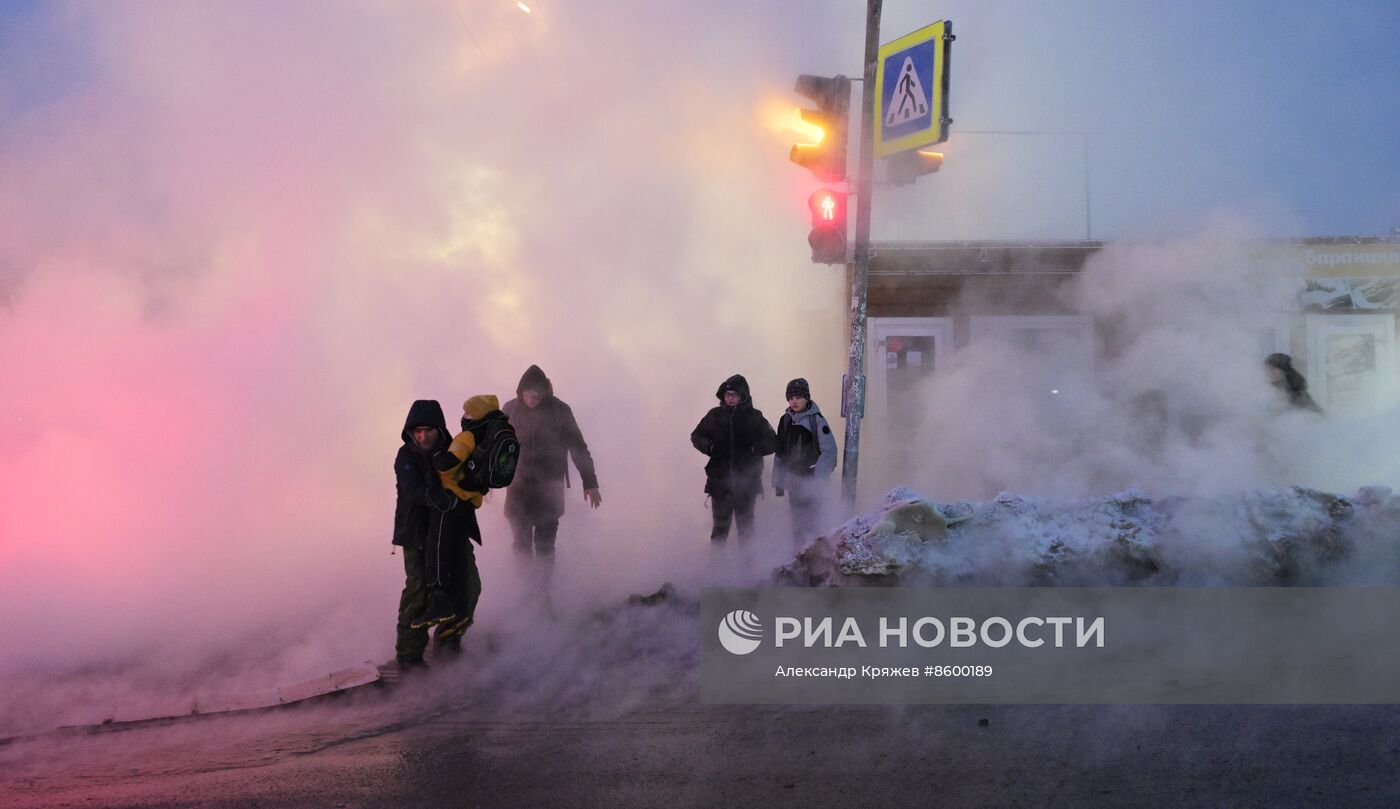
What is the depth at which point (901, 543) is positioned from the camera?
5.42 m

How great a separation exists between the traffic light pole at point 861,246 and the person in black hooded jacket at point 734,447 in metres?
0.66

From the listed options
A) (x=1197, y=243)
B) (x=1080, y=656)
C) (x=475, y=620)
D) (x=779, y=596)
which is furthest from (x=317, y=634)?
(x=1197, y=243)

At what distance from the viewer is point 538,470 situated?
658cm

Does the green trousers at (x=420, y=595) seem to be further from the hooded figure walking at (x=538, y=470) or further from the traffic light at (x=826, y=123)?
the traffic light at (x=826, y=123)

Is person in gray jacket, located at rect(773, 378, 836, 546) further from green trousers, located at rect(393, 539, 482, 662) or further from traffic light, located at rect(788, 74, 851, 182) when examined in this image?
green trousers, located at rect(393, 539, 482, 662)

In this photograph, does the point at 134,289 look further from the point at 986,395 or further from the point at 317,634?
the point at 986,395

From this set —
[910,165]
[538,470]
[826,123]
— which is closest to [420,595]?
[538,470]

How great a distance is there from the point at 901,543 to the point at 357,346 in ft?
17.2

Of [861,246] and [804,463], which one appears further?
[861,246]

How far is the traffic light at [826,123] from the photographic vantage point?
6.93 metres

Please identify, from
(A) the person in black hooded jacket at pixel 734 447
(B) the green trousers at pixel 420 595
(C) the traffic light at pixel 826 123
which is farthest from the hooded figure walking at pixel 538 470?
(C) the traffic light at pixel 826 123

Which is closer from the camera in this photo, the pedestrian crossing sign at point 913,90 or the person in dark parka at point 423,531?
the person in dark parka at point 423,531

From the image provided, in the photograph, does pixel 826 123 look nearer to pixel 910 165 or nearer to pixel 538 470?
pixel 910 165

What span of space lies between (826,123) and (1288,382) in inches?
154
